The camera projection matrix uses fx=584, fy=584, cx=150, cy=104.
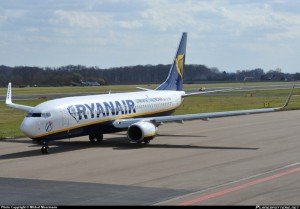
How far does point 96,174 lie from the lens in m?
25.8

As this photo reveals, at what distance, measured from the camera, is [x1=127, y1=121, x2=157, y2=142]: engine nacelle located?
36062mm

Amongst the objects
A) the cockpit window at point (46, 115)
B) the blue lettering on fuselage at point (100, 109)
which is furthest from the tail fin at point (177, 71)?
the cockpit window at point (46, 115)

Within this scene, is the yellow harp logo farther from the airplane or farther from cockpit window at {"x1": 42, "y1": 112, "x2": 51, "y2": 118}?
cockpit window at {"x1": 42, "y1": 112, "x2": 51, "y2": 118}

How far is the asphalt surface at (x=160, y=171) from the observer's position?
20109 millimetres

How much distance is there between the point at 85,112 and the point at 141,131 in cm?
364

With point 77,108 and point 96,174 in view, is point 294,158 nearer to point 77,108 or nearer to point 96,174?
point 96,174

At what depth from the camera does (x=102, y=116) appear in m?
37.3

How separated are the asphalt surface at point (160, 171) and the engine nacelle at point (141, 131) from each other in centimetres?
57

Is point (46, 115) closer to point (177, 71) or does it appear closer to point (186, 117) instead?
point (186, 117)

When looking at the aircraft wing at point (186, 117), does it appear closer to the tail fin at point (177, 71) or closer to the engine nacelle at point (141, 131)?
the engine nacelle at point (141, 131)

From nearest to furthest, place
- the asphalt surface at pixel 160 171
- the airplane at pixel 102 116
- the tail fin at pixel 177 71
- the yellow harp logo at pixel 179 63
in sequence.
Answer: the asphalt surface at pixel 160 171 < the airplane at pixel 102 116 < the tail fin at pixel 177 71 < the yellow harp logo at pixel 179 63

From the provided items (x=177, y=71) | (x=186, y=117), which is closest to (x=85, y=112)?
(x=186, y=117)

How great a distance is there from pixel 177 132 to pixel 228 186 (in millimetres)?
23484

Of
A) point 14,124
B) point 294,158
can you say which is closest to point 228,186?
point 294,158
